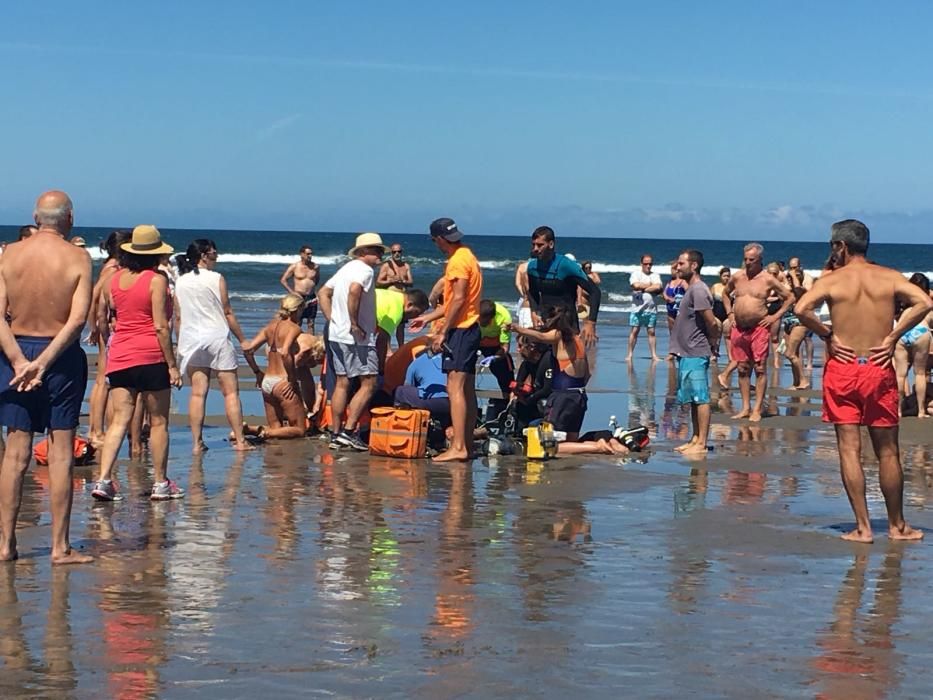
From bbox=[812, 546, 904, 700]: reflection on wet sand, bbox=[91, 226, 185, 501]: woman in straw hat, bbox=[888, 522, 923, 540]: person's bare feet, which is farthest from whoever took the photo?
bbox=[91, 226, 185, 501]: woman in straw hat

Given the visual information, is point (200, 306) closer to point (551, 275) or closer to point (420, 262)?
point (551, 275)

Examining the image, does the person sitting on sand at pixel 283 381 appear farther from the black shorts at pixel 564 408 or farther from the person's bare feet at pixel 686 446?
the person's bare feet at pixel 686 446

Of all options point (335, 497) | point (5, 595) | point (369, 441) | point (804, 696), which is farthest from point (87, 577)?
point (369, 441)

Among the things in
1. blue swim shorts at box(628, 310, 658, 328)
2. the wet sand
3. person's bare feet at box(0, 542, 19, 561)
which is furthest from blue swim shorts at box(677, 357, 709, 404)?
blue swim shorts at box(628, 310, 658, 328)

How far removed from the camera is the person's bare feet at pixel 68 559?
6562 mm

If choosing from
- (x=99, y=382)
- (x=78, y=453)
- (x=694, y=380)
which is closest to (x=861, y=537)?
(x=694, y=380)

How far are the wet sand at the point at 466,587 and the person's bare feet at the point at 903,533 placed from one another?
0.40 feet

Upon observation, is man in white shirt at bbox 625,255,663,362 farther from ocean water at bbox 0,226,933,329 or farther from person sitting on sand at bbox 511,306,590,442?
person sitting on sand at bbox 511,306,590,442

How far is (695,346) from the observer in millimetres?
11141

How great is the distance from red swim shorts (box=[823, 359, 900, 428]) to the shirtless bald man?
13.3 ft

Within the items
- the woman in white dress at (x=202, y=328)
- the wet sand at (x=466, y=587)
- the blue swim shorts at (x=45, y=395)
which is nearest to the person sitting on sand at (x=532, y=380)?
the wet sand at (x=466, y=587)

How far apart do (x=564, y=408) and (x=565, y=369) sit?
0.32 m

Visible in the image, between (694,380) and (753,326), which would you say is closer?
(694,380)

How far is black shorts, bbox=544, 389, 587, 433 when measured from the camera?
35.6 feet
